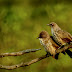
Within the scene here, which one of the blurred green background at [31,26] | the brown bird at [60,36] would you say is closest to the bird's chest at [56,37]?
the brown bird at [60,36]

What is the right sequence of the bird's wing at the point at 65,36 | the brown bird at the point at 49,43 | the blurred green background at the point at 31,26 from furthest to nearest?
the blurred green background at the point at 31,26 → the brown bird at the point at 49,43 → the bird's wing at the point at 65,36

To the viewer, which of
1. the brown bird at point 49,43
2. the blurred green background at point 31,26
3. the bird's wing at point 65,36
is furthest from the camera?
the blurred green background at point 31,26

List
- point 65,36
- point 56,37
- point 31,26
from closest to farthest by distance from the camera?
point 65,36, point 56,37, point 31,26

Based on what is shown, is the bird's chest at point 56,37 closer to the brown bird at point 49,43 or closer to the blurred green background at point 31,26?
the brown bird at point 49,43

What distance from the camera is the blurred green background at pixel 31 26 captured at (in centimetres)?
326

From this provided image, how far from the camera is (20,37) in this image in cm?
360

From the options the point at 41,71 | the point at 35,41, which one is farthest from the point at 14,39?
the point at 41,71

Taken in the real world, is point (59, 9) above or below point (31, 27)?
above

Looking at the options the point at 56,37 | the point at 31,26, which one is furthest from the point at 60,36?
the point at 31,26

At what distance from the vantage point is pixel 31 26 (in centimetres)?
362

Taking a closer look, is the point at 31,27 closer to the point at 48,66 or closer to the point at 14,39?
the point at 14,39

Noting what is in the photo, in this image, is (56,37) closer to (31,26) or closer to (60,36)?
(60,36)

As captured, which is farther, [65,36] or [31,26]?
[31,26]

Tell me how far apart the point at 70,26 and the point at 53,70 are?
26.0 inches
